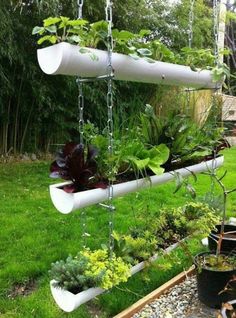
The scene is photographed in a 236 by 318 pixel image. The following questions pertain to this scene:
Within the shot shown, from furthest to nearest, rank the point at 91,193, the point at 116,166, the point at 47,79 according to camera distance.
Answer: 1. the point at 47,79
2. the point at 116,166
3. the point at 91,193

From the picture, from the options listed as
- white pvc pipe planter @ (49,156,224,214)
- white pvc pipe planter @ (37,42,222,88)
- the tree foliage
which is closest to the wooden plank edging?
white pvc pipe planter @ (49,156,224,214)

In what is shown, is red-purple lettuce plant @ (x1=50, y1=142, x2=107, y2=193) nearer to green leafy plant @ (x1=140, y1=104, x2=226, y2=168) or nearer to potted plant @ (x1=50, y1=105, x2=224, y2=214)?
potted plant @ (x1=50, y1=105, x2=224, y2=214)

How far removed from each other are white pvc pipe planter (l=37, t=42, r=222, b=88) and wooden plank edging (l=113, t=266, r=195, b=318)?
3.47ft

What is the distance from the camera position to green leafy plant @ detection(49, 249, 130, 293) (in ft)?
5.25

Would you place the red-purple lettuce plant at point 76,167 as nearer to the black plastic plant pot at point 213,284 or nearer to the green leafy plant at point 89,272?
the green leafy plant at point 89,272

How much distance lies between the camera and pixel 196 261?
2014 mm

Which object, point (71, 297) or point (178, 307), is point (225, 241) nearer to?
point (178, 307)

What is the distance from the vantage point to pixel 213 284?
75.5 inches

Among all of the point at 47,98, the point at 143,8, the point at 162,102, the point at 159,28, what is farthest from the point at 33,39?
the point at 162,102

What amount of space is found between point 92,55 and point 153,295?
122cm

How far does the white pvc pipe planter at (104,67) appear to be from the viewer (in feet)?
4.59

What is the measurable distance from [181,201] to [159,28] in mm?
3680

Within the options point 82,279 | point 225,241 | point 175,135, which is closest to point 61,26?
point 175,135

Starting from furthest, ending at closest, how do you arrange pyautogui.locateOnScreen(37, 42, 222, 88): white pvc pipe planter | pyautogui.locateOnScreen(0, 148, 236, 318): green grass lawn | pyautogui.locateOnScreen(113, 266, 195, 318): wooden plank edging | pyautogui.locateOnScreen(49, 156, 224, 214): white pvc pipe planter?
pyautogui.locateOnScreen(0, 148, 236, 318): green grass lawn
pyautogui.locateOnScreen(113, 266, 195, 318): wooden plank edging
pyautogui.locateOnScreen(49, 156, 224, 214): white pvc pipe planter
pyautogui.locateOnScreen(37, 42, 222, 88): white pvc pipe planter
